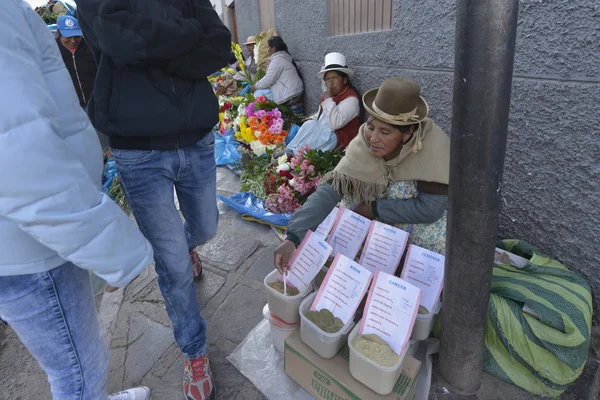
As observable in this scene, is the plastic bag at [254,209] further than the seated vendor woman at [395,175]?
Yes

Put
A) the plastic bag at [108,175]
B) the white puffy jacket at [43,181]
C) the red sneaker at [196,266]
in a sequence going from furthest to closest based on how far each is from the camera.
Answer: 1. the plastic bag at [108,175]
2. the red sneaker at [196,266]
3. the white puffy jacket at [43,181]

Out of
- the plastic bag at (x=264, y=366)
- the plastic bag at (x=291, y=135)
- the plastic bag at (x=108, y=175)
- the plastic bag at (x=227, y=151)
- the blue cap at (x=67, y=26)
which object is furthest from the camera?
the plastic bag at (x=227, y=151)

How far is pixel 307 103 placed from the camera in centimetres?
552

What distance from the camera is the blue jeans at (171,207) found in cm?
158

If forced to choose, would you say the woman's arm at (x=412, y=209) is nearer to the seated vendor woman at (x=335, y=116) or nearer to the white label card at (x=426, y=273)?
the white label card at (x=426, y=273)

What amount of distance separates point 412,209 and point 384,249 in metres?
0.34

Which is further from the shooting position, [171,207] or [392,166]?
[392,166]

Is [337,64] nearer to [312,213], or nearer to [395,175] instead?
[395,175]

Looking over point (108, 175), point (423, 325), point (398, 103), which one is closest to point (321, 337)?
point (423, 325)

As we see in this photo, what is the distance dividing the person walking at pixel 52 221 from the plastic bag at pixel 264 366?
2.39 feet

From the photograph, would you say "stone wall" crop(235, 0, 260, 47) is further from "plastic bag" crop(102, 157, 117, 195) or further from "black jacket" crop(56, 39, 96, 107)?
"plastic bag" crop(102, 157, 117, 195)

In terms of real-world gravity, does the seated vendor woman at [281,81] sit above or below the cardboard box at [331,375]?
above

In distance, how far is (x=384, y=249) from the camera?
5.83 feet

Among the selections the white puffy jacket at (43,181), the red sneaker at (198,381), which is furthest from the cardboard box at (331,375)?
the white puffy jacket at (43,181)
